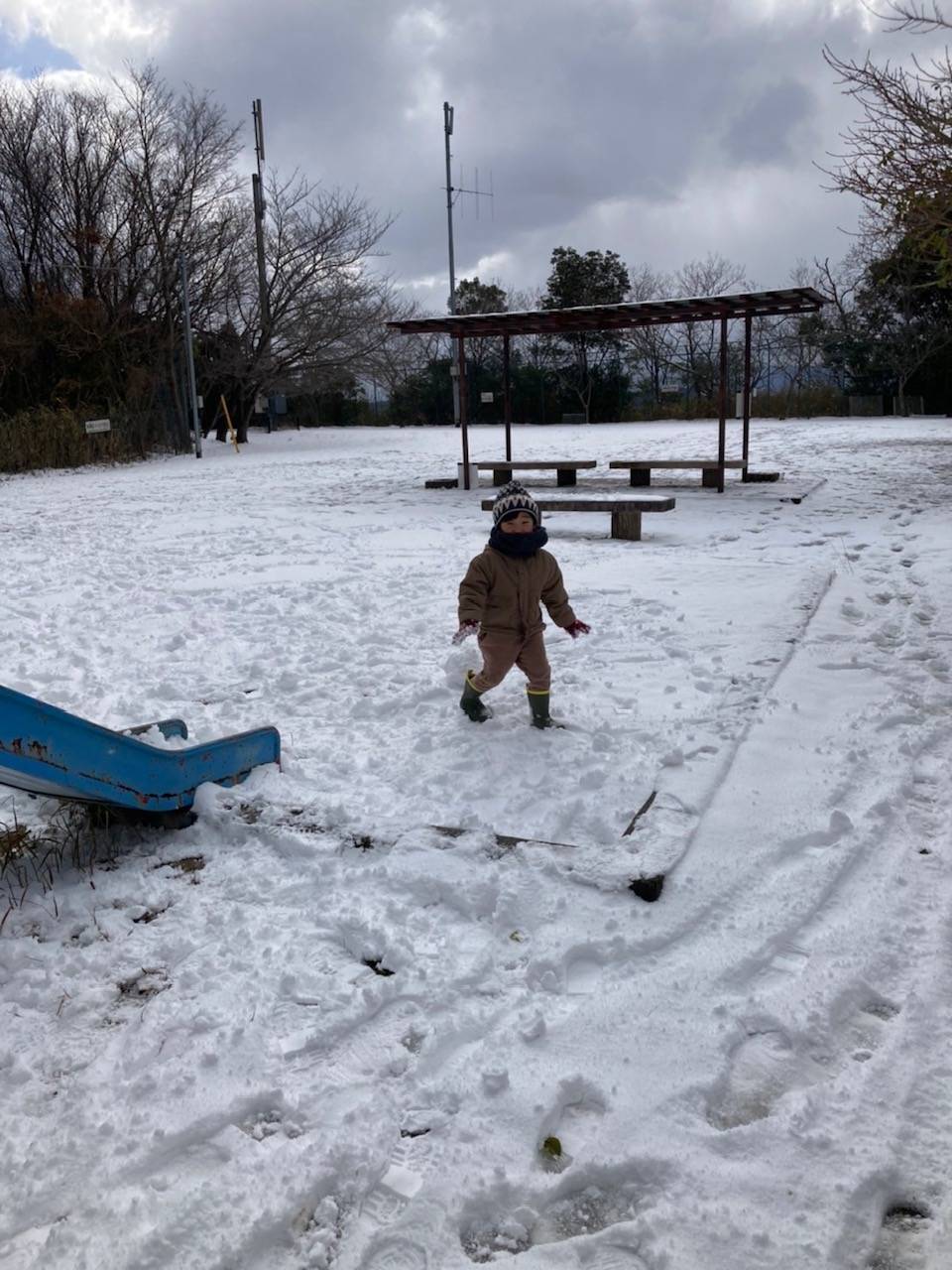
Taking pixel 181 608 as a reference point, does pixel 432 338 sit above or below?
above

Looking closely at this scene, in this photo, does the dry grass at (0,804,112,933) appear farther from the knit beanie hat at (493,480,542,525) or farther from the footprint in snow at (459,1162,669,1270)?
the knit beanie hat at (493,480,542,525)

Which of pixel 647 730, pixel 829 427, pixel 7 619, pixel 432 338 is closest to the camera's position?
pixel 647 730

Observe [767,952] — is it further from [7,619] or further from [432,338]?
[432,338]

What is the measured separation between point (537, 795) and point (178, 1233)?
2161 mm

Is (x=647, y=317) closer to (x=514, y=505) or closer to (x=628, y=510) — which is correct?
(x=628, y=510)

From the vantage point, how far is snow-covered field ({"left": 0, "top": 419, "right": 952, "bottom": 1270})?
2.03 metres

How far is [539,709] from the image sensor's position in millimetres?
4512

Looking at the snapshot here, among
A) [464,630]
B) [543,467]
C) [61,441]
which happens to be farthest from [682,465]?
[61,441]

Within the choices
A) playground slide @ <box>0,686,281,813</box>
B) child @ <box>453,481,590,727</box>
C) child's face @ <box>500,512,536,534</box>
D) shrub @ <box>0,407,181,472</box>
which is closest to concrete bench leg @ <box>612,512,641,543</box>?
child @ <box>453,481,590,727</box>

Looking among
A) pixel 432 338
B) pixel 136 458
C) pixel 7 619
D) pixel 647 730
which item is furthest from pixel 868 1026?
pixel 432 338

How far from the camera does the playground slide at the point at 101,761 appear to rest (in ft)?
9.66

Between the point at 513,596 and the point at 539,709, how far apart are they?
0.53m

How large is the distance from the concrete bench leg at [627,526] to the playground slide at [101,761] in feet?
19.8

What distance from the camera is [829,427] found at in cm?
2327
